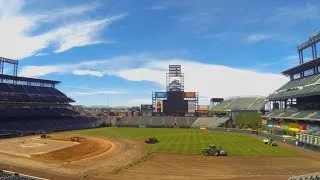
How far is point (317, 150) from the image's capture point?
7344 centimetres

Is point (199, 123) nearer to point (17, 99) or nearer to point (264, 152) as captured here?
point (17, 99)

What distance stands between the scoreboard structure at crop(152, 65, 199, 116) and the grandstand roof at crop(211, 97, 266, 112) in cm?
1095

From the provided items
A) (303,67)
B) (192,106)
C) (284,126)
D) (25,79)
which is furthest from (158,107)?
(303,67)

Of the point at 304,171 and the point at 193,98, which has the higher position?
the point at 193,98

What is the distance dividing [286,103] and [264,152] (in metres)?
57.9

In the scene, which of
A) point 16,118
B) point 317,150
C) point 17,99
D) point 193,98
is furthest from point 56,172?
point 193,98

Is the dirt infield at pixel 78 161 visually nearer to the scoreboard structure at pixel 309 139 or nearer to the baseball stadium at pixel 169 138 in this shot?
the baseball stadium at pixel 169 138

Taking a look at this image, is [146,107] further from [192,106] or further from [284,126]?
[284,126]

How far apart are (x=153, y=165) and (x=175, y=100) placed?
355 ft

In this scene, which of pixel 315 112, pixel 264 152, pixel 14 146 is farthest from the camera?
pixel 315 112

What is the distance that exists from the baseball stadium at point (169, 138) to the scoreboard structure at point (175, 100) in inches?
16.2

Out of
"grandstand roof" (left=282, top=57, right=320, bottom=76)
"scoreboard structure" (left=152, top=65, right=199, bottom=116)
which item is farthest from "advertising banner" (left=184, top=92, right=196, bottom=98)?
"grandstand roof" (left=282, top=57, right=320, bottom=76)

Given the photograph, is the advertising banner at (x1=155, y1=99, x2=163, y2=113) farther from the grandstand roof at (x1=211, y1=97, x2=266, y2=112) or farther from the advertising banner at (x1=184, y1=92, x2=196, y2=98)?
the grandstand roof at (x1=211, y1=97, x2=266, y2=112)

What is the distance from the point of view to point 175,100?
543 feet
